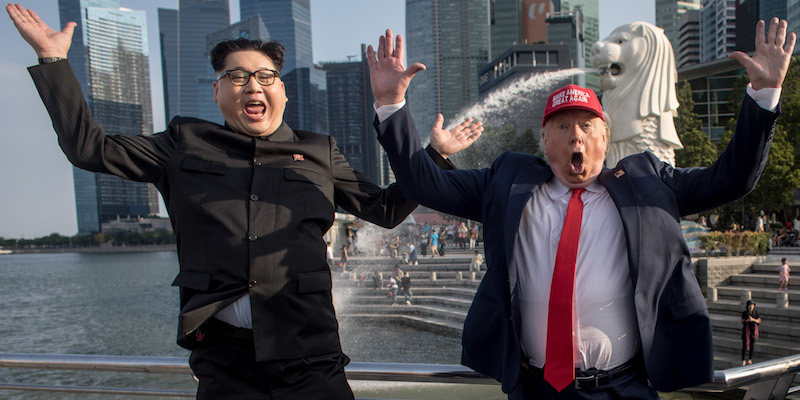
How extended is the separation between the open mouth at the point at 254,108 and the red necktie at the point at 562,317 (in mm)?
1181

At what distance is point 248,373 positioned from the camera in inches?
73.5

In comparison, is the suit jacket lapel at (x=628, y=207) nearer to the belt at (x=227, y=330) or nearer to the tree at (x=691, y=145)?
the belt at (x=227, y=330)

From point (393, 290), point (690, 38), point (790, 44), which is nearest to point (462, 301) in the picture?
point (393, 290)

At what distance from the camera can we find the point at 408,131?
194 cm

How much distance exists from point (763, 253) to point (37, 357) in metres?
15.5

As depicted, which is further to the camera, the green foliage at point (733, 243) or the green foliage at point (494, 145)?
the green foliage at point (494, 145)

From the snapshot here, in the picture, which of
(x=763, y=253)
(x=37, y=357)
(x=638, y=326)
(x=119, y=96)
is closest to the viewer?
(x=638, y=326)

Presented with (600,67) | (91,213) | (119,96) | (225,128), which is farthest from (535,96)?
(119,96)

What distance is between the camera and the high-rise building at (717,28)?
98.2 m

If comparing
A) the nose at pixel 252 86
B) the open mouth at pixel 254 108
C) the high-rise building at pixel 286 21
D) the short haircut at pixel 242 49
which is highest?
the high-rise building at pixel 286 21

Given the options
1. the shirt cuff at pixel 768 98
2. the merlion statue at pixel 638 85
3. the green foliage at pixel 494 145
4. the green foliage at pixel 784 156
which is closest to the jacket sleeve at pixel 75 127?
the shirt cuff at pixel 768 98

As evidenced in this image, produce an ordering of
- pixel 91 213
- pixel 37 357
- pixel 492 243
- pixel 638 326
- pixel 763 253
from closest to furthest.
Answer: pixel 638 326, pixel 492 243, pixel 37 357, pixel 763 253, pixel 91 213

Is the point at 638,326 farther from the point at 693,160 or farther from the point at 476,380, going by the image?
the point at 693,160

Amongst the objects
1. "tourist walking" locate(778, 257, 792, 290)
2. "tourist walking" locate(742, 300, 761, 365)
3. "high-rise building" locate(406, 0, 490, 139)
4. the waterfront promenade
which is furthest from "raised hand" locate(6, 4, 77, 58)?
"high-rise building" locate(406, 0, 490, 139)
